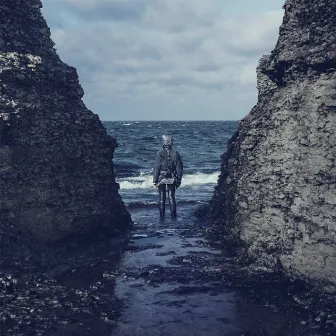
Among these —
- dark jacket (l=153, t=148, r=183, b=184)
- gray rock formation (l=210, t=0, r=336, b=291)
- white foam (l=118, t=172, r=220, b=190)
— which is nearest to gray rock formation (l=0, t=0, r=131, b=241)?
dark jacket (l=153, t=148, r=183, b=184)

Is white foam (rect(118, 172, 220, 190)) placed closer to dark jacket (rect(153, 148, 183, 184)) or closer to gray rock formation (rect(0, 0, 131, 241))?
dark jacket (rect(153, 148, 183, 184))

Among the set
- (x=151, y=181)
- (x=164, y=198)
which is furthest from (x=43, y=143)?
(x=151, y=181)

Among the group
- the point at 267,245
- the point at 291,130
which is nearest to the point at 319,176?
the point at 291,130

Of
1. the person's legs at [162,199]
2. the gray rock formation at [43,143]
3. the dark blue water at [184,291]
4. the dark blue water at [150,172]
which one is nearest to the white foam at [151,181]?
the dark blue water at [150,172]

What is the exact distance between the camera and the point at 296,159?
32.6 feet

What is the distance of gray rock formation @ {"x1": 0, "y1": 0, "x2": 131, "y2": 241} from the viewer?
10.9m

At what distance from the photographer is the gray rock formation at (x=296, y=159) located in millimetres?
9211

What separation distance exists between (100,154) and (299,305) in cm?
682

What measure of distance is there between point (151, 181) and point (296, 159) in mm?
19986

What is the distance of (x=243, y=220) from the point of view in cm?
1163

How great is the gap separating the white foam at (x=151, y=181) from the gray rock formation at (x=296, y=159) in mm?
16002

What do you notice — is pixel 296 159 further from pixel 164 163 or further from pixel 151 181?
pixel 151 181

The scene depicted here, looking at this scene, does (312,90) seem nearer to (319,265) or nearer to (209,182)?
(319,265)

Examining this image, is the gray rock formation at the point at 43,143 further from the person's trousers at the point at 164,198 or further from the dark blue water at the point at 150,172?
the dark blue water at the point at 150,172
